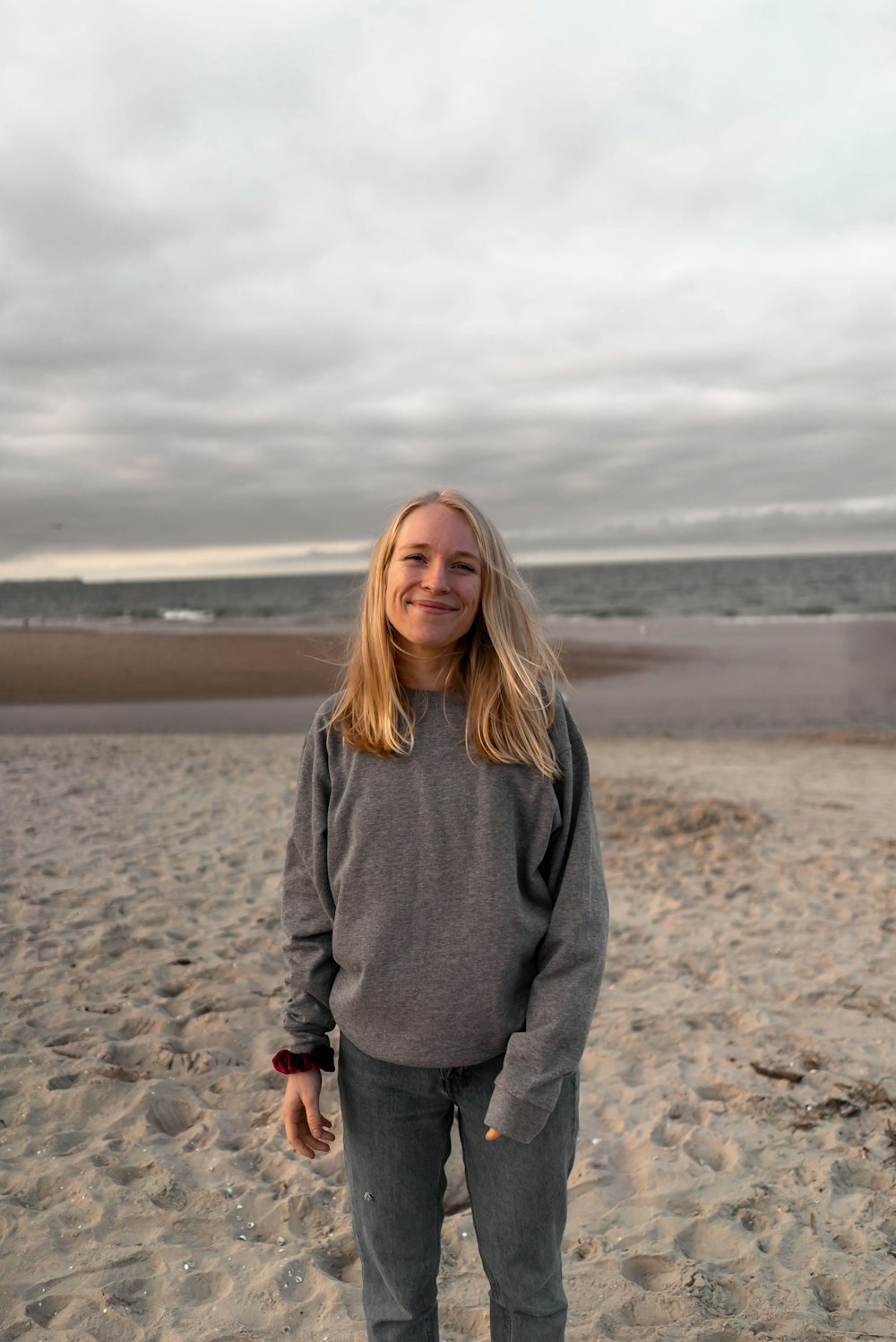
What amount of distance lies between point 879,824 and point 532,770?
7168 mm

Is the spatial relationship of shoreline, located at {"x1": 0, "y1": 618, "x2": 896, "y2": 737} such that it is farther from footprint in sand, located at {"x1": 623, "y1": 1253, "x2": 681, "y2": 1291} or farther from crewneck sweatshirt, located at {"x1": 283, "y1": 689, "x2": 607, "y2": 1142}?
crewneck sweatshirt, located at {"x1": 283, "y1": 689, "x2": 607, "y2": 1142}

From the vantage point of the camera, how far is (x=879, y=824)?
7914mm

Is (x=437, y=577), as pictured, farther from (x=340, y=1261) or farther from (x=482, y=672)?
(x=340, y=1261)

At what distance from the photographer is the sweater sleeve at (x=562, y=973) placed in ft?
5.49

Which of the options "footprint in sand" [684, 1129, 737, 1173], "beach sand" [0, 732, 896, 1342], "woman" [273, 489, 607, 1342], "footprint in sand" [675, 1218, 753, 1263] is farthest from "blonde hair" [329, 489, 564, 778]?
A: "footprint in sand" [684, 1129, 737, 1173]

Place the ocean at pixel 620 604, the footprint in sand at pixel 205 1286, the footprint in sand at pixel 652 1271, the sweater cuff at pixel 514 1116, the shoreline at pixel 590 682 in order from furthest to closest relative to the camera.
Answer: the ocean at pixel 620 604, the shoreline at pixel 590 682, the footprint in sand at pixel 652 1271, the footprint in sand at pixel 205 1286, the sweater cuff at pixel 514 1116

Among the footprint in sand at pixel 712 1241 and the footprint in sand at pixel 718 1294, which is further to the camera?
the footprint in sand at pixel 712 1241

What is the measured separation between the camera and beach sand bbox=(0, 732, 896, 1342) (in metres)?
2.62

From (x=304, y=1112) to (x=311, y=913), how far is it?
0.41m

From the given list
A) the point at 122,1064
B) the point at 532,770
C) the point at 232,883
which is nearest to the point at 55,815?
the point at 232,883

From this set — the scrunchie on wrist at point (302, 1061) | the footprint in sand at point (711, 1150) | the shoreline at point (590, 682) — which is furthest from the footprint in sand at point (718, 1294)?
the shoreline at point (590, 682)

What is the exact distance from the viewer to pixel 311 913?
1.94 metres

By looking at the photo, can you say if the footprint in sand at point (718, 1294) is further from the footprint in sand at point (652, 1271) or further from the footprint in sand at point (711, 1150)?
the footprint in sand at point (711, 1150)

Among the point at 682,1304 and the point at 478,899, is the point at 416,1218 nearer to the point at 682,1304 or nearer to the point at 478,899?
the point at 478,899
